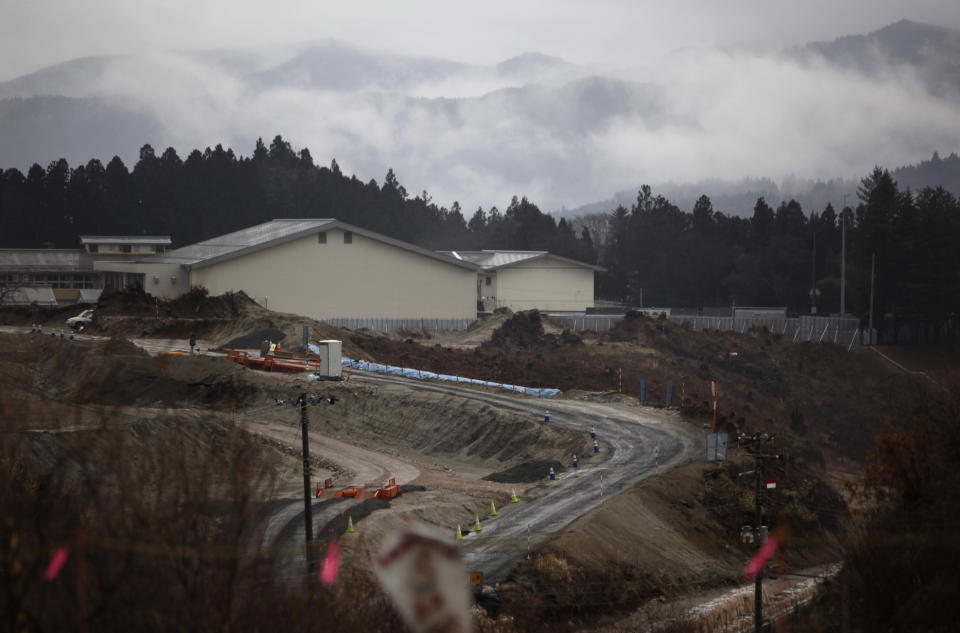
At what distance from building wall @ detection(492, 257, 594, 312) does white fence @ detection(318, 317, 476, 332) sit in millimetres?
14266

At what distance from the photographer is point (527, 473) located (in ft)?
110

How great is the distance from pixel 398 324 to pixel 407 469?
123ft

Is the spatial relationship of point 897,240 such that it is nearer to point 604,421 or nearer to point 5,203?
point 604,421

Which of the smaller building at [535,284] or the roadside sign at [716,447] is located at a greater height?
the smaller building at [535,284]

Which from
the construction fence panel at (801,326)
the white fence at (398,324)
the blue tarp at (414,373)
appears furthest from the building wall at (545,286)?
the blue tarp at (414,373)

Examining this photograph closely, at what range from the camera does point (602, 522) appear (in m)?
26.0

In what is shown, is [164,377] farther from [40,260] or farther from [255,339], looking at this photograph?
[40,260]

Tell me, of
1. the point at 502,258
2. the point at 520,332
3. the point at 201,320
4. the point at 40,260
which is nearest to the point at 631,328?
the point at 520,332

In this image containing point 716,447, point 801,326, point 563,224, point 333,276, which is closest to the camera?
point 716,447

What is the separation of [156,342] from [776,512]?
1594 inches

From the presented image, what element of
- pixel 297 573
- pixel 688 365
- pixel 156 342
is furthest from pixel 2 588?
pixel 688 365

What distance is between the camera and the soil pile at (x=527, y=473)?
32812 millimetres

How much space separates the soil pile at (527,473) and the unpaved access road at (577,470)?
455mm

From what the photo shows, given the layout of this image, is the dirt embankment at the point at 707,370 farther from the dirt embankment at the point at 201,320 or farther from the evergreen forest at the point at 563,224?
the evergreen forest at the point at 563,224
